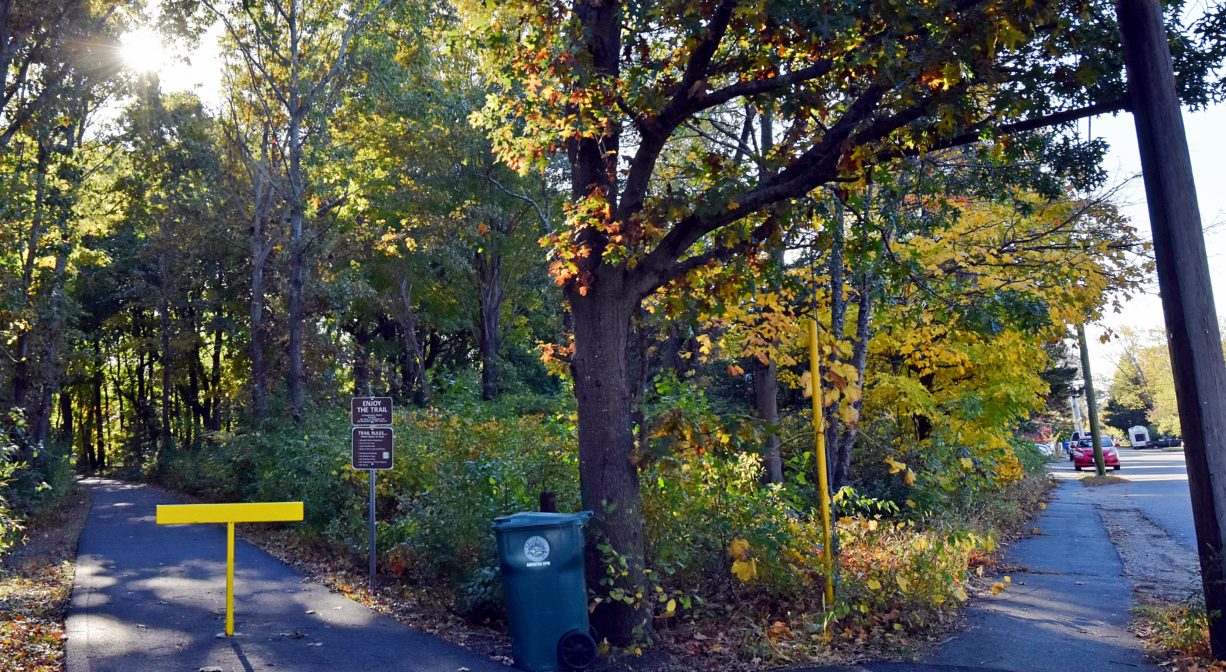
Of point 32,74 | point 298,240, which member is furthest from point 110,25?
point 298,240

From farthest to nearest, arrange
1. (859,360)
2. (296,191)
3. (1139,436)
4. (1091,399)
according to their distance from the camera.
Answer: (1139,436) → (1091,399) → (296,191) → (859,360)

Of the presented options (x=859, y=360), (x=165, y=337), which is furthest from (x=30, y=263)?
(x=859, y=360)

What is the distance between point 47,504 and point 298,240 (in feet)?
27.9

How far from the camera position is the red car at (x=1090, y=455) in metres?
41.2

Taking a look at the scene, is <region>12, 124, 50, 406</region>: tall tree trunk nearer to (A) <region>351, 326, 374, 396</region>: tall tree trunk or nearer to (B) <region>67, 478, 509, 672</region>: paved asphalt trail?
(B) <region>67, 478, 509, 672</region>: paved asphalt trail

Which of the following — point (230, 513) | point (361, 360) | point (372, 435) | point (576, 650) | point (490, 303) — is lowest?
point (576, 650)

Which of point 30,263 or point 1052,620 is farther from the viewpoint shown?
point 30,263

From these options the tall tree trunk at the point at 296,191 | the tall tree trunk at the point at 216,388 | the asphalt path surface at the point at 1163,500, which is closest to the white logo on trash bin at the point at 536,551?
the asphalt path surface at the point at 1163,500

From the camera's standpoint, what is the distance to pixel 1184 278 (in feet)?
24.1

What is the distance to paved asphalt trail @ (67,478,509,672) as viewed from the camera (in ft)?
25.9

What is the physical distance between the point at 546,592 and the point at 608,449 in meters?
1.30

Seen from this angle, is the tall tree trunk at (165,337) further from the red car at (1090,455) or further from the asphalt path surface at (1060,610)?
the red car at (1090,455)

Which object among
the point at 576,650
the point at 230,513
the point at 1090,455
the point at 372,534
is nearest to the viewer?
the point at 576,650

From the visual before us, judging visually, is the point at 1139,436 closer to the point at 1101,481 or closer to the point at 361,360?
the point at 1101,481
